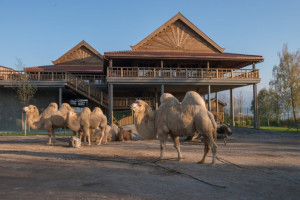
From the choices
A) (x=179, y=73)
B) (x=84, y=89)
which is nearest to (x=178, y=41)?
(x=179, y=73)

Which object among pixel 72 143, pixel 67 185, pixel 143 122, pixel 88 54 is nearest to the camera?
pixel 67 185

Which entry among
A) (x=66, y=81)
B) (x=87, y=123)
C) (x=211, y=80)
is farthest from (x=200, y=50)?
(x=87, y=123)

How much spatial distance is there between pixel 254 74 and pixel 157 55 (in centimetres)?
955

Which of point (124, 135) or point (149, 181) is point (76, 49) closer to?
point (124, 135)

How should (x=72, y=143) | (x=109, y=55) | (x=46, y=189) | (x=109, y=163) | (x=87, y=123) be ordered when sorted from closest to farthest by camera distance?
(x=46, y=189) < (x=109, y=163) < (x=72, y=143) < (x=87, y=123) < (x=109, y=55)

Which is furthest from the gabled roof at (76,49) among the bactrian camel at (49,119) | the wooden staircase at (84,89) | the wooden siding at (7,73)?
the bactrian camel at (49,119)

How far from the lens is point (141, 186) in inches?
179

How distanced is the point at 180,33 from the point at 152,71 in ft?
23.0

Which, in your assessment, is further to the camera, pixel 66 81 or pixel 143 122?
pixel 66 81

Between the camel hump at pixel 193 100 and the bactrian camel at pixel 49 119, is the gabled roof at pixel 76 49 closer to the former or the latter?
the bactrian camel at pixel 49 119

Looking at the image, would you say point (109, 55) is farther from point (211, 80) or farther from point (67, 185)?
point (67, 185)

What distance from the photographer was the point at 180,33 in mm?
26266

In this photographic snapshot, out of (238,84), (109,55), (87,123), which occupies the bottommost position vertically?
(87,123)

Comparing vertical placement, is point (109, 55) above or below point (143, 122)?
above
